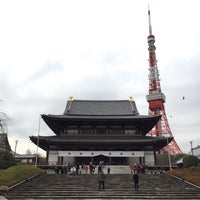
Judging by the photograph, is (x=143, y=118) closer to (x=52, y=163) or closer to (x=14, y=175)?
(x=52, y=163)

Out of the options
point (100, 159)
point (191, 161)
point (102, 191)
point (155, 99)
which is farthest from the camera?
point (155, 99)

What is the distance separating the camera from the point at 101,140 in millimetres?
35312

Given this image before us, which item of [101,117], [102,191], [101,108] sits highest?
[101,108]

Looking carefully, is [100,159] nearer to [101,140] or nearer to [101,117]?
[101,140]

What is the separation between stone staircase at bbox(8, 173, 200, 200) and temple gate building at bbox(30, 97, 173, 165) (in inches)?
389

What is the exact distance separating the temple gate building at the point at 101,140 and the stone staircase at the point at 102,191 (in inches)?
389

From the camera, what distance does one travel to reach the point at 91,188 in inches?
789

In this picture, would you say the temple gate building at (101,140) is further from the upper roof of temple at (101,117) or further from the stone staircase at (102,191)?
the stone staircase at (102,191)

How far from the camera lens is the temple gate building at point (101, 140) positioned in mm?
35406

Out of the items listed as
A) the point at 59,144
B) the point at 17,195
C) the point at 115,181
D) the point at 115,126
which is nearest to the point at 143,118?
the point at 115,126

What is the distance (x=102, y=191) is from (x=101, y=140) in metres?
16.7

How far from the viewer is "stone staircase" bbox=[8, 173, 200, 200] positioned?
17297mm

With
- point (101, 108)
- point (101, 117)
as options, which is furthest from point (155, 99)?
point (101, 117)

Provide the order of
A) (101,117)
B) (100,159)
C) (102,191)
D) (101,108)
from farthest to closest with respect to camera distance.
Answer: (101,108) → (101,117) → (100,159) → (102,191)
